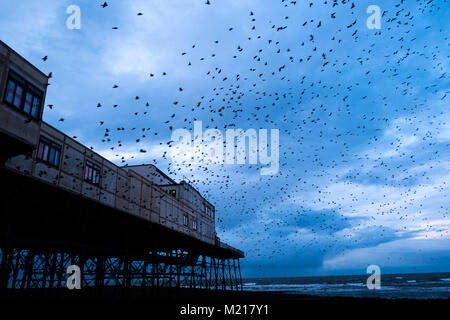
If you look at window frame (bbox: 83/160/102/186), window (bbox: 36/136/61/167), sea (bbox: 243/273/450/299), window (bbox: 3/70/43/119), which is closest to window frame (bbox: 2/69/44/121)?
window (bbox: 3/70/43/119)

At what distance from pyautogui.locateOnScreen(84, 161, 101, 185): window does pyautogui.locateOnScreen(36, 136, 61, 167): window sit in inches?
114

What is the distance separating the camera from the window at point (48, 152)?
17.2 metres

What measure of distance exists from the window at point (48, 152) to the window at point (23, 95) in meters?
4.80

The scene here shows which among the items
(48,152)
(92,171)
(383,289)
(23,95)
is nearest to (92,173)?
(92,171)

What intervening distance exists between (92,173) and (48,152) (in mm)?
4532

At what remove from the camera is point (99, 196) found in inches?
892

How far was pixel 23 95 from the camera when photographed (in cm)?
1250

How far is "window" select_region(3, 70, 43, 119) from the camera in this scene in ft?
39.2

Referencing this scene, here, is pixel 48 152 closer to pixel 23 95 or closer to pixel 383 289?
pixel 23 95

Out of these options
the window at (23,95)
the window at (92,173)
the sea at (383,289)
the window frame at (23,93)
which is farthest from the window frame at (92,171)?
the sea at (383,289)
